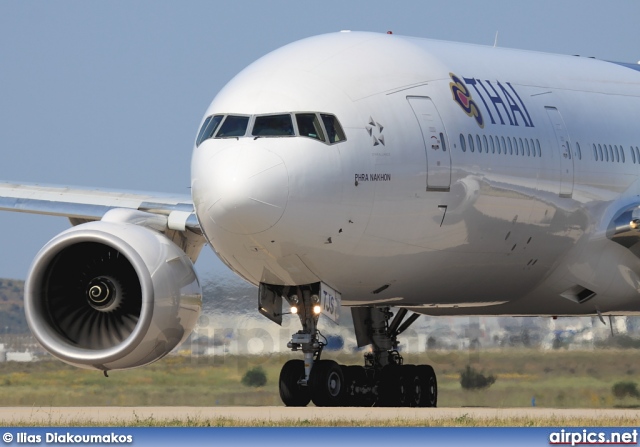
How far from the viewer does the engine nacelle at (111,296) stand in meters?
20.4

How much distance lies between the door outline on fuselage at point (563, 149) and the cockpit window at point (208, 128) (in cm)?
511

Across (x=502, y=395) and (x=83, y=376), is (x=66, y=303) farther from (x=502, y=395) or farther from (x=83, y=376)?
(x=502, y=395)

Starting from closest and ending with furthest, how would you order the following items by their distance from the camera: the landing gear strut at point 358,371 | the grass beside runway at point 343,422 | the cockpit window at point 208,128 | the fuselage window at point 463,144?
the grass beside runway at point 343,422 → the cockpit window at point 208,128 → the landing gear strut at point 358,371 → the fuselage window at point 463,144

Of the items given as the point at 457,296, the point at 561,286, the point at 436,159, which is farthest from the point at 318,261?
the point at 561,286

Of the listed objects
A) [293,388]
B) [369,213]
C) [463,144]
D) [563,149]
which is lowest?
[293,388]

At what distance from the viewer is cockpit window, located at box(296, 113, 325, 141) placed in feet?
62.3

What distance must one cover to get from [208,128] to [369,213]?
202cm

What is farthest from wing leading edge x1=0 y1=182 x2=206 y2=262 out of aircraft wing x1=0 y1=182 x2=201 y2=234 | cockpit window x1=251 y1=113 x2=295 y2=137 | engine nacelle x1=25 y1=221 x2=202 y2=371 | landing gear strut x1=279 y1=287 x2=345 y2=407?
cockpit window x1=251 y1=113 x2=295 y2=137

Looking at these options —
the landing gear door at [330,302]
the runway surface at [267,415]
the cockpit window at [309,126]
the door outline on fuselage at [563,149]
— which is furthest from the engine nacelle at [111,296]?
the door outline on fuselage at [563,149]

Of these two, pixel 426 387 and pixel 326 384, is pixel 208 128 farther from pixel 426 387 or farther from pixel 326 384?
pixel 426 387

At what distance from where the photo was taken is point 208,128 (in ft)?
64.4

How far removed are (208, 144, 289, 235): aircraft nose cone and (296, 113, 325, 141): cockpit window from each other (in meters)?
0.58

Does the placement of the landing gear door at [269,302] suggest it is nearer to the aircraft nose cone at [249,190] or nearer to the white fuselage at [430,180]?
the white fuselage at [430,180]

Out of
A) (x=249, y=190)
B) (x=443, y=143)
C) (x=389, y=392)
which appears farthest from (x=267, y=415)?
(x=443, y=143)
